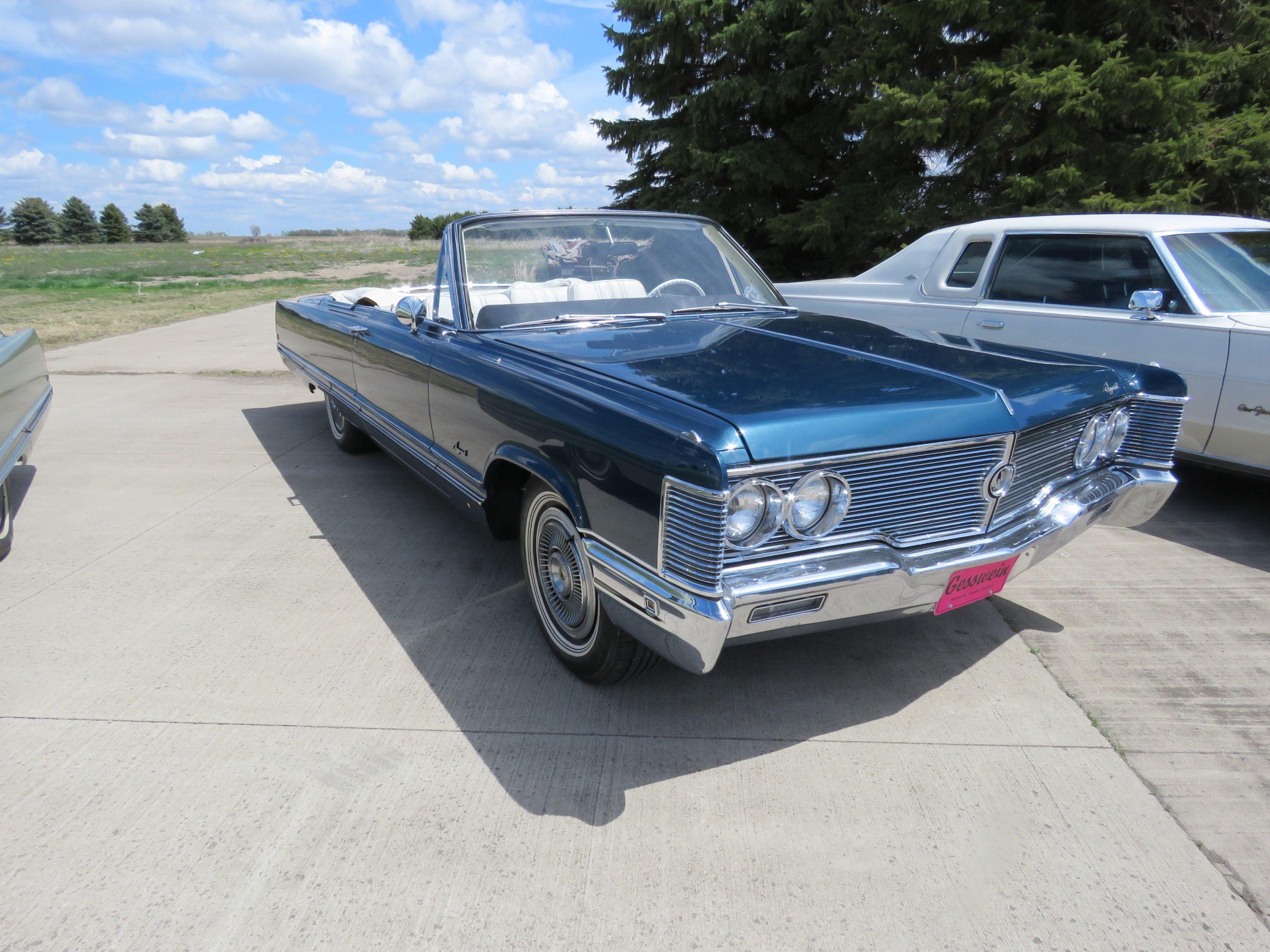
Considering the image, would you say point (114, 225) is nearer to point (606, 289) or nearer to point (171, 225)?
point (171, 225)

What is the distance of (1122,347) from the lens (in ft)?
15.4

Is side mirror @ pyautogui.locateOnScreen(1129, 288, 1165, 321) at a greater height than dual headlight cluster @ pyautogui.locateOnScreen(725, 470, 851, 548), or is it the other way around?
side mirror @ pyautogui.locateOnScreen(1129, 288, 1165, 321)

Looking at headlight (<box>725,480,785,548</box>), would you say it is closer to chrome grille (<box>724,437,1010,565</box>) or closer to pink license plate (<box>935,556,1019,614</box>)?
chrome grille (<box>724,437,1010,565</box>)

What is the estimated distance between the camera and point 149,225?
3265 inches

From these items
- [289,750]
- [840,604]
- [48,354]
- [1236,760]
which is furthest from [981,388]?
[48,354]

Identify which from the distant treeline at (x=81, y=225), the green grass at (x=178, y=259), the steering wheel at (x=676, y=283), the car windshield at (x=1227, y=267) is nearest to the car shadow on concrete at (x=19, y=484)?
the steering wheel at (x=676, y=283)

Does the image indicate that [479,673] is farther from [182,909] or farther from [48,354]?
[48,354]

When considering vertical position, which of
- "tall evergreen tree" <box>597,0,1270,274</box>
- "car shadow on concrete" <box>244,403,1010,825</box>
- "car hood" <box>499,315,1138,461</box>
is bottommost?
"car shadow on concrete" <box>244,403,1010,825</box>

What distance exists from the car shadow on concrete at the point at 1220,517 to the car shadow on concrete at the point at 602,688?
5.14 feet

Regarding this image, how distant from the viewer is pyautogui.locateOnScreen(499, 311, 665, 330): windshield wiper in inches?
137

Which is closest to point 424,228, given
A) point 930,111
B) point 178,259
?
point 178,259

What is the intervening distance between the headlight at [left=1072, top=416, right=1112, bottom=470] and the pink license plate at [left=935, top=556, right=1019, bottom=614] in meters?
0.64

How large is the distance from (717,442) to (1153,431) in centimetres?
203

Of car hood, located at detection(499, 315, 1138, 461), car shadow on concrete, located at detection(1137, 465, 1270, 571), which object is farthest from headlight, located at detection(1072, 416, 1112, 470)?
car shadow on concrete, located at detection(1137, 465, 1270, 571)
